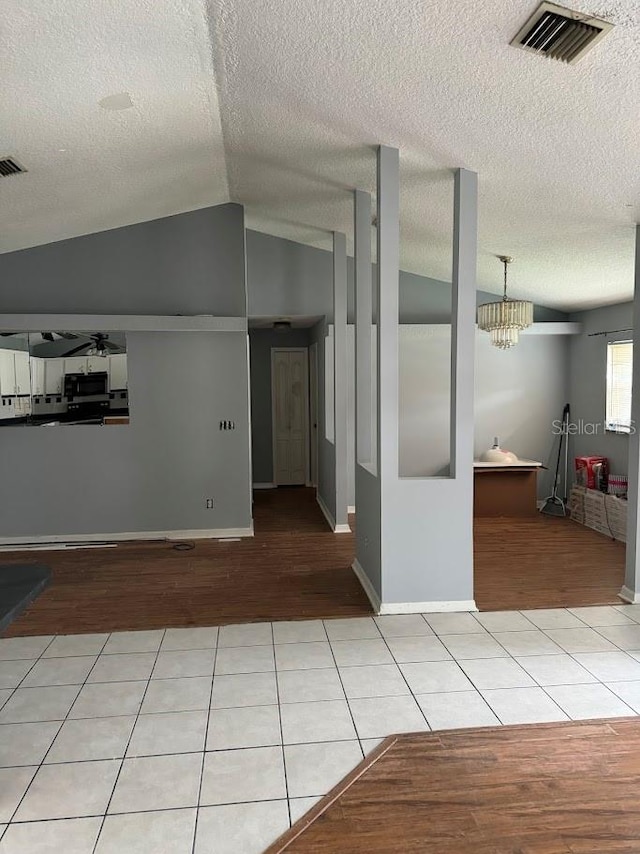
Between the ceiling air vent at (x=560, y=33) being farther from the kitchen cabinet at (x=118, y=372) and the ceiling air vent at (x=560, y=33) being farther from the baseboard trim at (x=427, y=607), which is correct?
the kitchen cabinet at (x=118, y=372)

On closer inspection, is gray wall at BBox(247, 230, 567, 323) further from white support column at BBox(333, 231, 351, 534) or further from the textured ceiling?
the textured ceiling

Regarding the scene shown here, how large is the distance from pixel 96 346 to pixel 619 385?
210 inches

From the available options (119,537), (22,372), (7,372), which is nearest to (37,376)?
(22,372)

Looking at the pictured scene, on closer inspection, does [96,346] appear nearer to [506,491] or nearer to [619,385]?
[506,491]

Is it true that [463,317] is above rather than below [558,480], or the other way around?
above

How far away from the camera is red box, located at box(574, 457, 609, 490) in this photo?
261 inches

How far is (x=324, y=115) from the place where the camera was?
12.4 ft

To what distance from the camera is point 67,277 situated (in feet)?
19.6

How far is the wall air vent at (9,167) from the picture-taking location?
3885 mm

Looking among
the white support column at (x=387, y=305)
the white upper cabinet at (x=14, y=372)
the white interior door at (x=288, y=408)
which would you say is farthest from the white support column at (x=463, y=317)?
the white interior door at (x=288, y=408)

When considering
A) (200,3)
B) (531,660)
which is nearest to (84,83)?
(200,3)

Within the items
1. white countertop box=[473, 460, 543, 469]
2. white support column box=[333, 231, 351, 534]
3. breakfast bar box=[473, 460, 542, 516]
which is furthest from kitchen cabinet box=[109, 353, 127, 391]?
breakfast bar box=[473, 460, 542, 516]

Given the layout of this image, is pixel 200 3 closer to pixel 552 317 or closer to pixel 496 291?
pixel 496 291

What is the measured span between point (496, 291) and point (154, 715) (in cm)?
599
